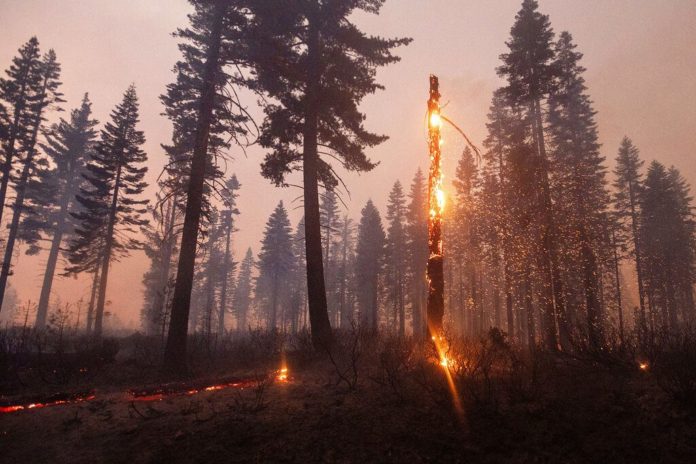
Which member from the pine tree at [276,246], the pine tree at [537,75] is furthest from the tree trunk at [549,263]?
the pine tree at [276,246]

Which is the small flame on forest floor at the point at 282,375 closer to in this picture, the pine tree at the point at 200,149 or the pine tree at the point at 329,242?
the pine tree at the point at 200,149

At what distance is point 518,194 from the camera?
16609 millimetres

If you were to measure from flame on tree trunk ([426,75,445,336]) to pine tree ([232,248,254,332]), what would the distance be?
5690 centimetres

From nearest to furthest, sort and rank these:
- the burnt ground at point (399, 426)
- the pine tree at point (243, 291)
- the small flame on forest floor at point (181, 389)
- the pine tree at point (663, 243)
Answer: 1. the burnt ground at point (399, 426)
2. the small flame on forest floor at point (181, 389)
3. the pine tree at point (663, 243)
4. the pine tree at point (243, 291)

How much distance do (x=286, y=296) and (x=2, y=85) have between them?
3724cm

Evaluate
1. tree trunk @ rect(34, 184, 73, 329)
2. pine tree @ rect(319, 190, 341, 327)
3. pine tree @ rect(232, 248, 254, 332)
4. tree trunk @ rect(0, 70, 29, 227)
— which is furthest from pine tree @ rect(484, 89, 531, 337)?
pine tree @ rect(232, 248, 254, 332)

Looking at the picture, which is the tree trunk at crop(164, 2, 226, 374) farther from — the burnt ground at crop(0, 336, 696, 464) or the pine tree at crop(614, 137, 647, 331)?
the pine tree at crop(614, 137, 647, 331)

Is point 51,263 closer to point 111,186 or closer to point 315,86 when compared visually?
point 111,186

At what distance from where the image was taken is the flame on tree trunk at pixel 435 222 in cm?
800

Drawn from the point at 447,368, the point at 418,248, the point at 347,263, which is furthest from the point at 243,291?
the point at 447,368

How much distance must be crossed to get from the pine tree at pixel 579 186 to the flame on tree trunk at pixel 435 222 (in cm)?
291

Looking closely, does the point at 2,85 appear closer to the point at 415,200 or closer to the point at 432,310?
the point at 432,310

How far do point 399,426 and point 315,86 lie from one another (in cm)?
1037

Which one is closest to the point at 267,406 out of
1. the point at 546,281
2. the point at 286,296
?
the point at 546,281
